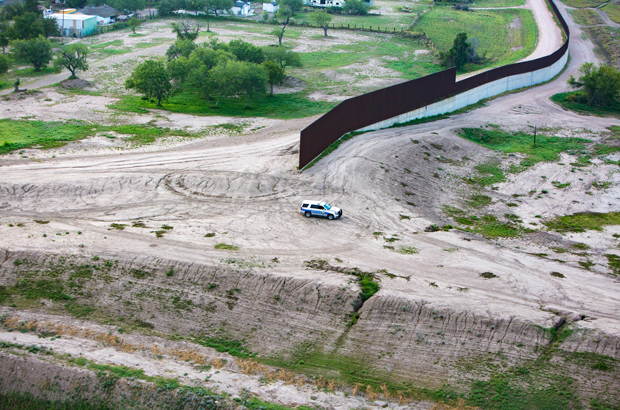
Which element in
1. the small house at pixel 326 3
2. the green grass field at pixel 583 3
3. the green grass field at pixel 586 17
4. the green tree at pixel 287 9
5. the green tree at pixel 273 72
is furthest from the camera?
the small house at pixel 326 3

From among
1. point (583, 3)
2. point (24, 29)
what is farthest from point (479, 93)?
point (24, 29)

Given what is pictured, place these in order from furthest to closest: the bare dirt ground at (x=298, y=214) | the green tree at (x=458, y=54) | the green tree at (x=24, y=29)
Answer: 1. the green tree at (x=24, y=29)
2. the green tree at (x=458, y=54)
3. the bare dirt ground at (x=298, y=214)

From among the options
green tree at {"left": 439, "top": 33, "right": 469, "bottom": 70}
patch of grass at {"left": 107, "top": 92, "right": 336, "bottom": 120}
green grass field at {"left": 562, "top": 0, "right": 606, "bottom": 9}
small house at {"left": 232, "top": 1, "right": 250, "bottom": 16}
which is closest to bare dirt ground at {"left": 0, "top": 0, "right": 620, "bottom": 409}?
patch of grass at {"left": 107, "top": 92, "right": 336, "bottom": 120}

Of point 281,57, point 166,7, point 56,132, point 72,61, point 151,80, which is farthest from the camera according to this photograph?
point 166,7

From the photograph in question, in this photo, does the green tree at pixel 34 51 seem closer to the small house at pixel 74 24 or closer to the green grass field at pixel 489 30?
the small house at pixel 74 24

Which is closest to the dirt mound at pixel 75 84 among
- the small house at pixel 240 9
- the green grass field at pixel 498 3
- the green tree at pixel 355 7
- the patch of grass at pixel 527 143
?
the patch of grass at pixel 527 143

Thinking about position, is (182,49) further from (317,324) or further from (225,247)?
(317,324)

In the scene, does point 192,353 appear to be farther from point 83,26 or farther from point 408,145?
point 83,26

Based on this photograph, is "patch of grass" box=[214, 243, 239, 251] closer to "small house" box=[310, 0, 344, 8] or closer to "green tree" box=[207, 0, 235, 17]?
"green tree" box=[207, 0, 235, 17]
